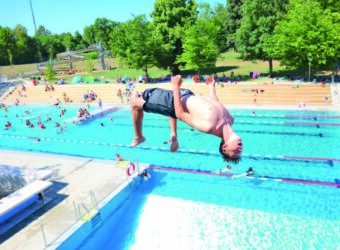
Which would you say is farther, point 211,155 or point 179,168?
point 211,155

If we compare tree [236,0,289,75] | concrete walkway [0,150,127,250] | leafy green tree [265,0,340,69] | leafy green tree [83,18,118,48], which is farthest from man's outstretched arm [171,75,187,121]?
leafy green tree [83,18,118,48]

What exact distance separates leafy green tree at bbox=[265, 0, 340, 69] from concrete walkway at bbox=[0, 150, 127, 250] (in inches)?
955

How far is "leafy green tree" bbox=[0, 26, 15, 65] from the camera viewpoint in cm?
8188

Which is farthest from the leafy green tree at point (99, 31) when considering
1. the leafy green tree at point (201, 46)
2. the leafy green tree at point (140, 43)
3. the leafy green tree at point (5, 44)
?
the leafy green tree at point (201, 46)

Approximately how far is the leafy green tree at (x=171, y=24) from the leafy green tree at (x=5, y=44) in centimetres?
5541

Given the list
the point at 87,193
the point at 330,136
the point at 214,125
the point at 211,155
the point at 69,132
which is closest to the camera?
the point at 214,125

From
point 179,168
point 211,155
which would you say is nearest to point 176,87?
point 179,168

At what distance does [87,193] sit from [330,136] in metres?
17.3

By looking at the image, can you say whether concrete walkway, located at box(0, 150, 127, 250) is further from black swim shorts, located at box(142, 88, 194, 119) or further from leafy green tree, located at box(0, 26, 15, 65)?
leafy green tree, located at box(0, 26, 15, 65)

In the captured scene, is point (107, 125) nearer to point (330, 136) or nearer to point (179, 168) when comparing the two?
point (179, 168)

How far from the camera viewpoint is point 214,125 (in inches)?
177

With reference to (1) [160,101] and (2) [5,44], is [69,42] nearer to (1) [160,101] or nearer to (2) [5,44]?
(2) [5,44]

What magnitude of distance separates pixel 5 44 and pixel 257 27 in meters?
73.3

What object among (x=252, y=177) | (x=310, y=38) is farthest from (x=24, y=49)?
(x=252, y=177)
